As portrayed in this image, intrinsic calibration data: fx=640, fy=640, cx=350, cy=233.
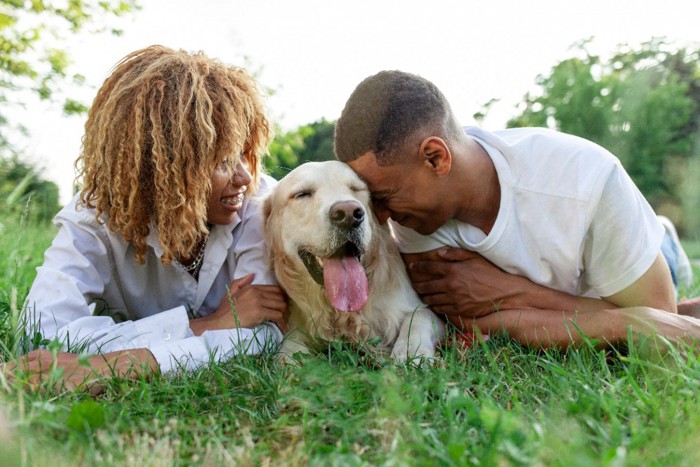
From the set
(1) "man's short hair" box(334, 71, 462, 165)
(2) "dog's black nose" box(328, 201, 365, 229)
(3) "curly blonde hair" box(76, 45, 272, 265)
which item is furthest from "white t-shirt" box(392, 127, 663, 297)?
(3) "curly blonde hair" box(76, 45, 272, 265)

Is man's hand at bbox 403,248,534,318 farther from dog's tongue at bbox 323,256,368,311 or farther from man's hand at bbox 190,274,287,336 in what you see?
man's hand at bbox 190,274,287,336

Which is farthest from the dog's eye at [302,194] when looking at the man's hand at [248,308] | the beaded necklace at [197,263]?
the beaded necklace at [197,263]

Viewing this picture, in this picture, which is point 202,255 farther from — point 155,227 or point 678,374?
point 678,374

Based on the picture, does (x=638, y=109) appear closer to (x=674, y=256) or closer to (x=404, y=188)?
(x=674, y=256)

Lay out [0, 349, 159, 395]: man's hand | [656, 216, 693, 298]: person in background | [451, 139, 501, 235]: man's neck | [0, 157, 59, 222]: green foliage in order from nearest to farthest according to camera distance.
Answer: [0, 349, 159, 395]: man's hand, [451, 139, 501, 235]: man's neck, [656, 216, 693, 298]: person in background, [0, 157, 59, 222]: green foliage

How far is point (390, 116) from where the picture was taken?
2.69 m

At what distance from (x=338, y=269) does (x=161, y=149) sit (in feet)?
3.10

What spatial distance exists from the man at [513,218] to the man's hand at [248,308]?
25.5 inches

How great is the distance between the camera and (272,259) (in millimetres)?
3111

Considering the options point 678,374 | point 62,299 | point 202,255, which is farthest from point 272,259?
point 678,374

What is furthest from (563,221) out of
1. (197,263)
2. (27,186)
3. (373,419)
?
(27,186)

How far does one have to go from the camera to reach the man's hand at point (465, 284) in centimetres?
292

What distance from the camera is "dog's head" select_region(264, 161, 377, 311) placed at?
8.98 ft

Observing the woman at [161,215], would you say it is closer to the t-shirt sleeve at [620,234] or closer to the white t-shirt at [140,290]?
the white t-shirt at [140,290]
